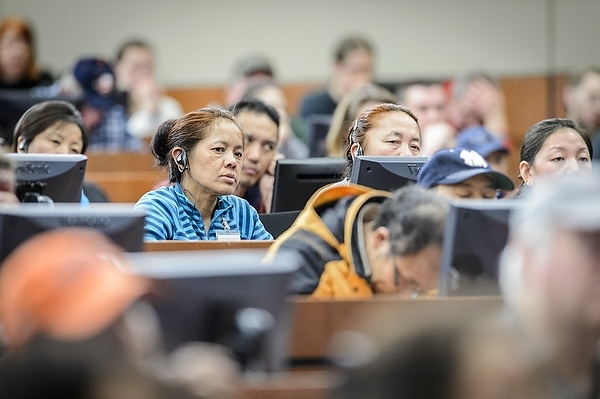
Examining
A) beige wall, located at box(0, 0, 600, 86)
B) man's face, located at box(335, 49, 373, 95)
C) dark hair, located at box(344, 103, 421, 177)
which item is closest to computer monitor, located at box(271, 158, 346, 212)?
dark hair, located at box(344, 103, 421, 177)

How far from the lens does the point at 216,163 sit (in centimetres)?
342

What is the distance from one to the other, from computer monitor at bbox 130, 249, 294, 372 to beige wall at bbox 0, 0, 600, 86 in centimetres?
602

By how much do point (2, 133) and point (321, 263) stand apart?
9.87ft

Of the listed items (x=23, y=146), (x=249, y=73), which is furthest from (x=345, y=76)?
(x=23, y=146)

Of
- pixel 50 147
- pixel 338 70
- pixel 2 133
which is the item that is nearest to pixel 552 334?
pixel 50 147

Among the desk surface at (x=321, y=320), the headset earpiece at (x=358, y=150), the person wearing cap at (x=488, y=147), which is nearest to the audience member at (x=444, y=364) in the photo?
the desk surface at (x=321, y=320)

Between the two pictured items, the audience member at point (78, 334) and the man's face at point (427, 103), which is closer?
the audience member at point (78, 334)

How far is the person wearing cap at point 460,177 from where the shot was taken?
284 cm

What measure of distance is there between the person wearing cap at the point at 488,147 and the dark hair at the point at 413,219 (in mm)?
2113

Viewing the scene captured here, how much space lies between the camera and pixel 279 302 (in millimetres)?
1809

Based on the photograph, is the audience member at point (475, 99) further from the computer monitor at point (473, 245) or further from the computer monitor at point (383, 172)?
the computer monitor at point (473, 245)

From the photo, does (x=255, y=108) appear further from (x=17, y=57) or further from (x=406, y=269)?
(x=17, y=57)

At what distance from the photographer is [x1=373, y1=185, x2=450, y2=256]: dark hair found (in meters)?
2.21

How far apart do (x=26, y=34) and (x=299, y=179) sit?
3.19 meters
